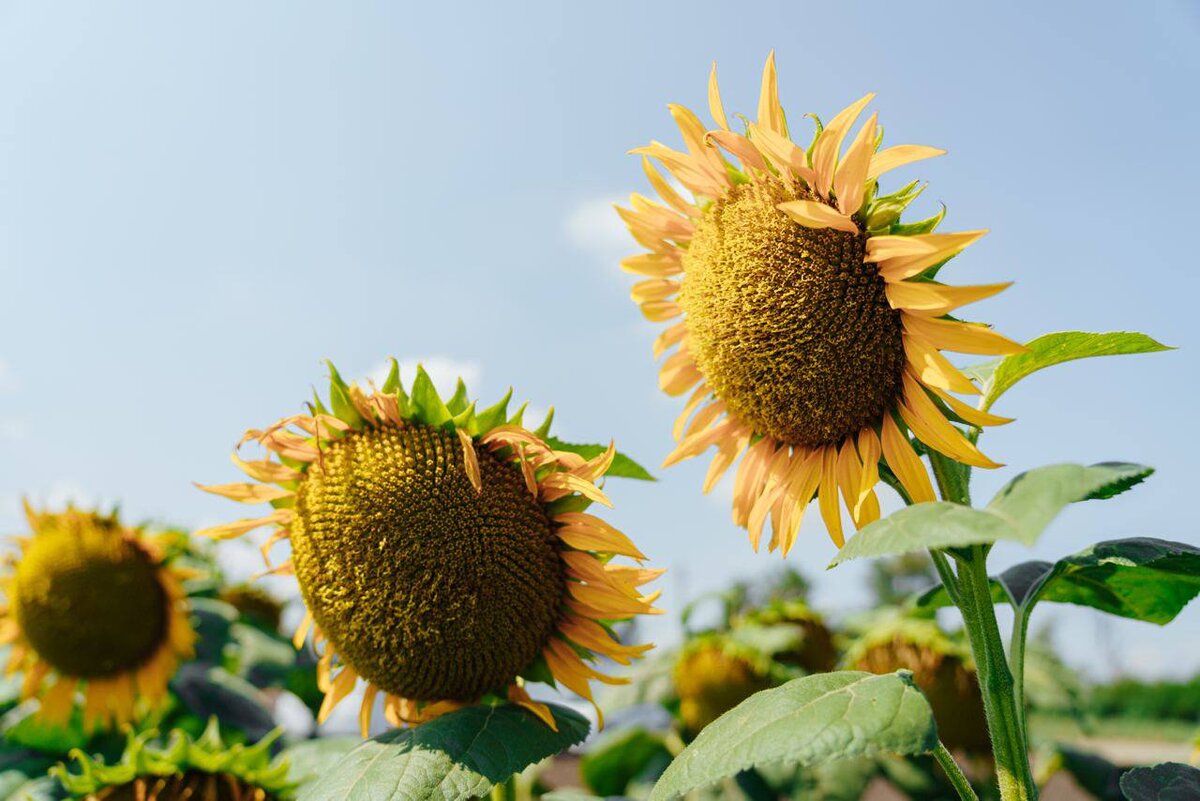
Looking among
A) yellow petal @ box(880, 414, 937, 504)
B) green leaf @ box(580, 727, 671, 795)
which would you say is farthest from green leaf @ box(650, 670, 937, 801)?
green leaf @ box(580, 727, 671, 795)

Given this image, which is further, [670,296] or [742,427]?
[670,296]

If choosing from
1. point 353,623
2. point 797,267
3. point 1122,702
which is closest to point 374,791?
point 353,623

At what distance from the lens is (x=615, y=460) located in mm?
2043

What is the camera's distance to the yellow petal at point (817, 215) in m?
1.53

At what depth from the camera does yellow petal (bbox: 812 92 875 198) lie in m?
1.53

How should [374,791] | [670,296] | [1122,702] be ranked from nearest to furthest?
[374,791] → [670,296] → [1122,702]

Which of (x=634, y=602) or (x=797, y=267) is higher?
(x=797, y=267)

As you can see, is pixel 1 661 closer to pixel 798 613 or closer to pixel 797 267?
pixel 798 613

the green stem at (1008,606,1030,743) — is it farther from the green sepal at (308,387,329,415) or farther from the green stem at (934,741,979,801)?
the green sepal at (308,387,329,415)

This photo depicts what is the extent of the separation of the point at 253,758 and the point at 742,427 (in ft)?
5.20

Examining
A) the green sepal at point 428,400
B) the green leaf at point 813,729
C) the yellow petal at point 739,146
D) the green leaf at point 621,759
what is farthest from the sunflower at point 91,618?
the yellow petal at point 739,146

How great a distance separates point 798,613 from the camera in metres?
4.05

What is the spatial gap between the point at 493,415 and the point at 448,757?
64cm

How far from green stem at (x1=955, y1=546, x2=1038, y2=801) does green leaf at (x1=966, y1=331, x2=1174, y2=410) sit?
0.27 metres
